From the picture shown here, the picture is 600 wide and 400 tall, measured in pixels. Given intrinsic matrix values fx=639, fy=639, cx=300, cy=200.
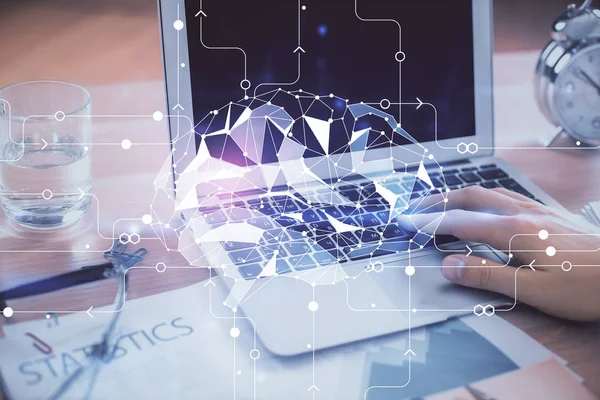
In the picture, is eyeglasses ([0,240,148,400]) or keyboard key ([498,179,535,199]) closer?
eyeglasses ([0,240,148,400])

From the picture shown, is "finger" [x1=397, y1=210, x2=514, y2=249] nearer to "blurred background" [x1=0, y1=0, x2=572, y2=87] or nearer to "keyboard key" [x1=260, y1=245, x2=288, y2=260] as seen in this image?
"keyboard key" [x1=260, y1=245, x2=288, y2=260]

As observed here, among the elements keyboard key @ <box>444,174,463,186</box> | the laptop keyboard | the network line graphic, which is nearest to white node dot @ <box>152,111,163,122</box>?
the network line graphic

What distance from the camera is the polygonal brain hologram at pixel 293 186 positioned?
2.24 ft

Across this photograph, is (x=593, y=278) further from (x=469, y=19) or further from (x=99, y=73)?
(x=99, y=73)

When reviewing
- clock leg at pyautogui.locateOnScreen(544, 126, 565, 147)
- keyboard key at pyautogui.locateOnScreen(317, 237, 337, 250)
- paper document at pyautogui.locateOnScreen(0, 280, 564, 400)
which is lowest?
paper document at pyautogui.locateOnScreen(0, 280, 564, 400)

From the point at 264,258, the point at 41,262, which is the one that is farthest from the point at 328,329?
the point at 41,262

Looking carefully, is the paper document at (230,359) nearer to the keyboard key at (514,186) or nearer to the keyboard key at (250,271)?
the keyboard key at (250,271)

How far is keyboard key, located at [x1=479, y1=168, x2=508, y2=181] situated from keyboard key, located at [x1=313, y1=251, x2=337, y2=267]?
215 millimetres

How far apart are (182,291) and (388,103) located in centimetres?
31

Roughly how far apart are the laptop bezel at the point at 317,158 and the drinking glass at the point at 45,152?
0.31ft

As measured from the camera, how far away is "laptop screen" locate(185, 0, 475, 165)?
0.69 m

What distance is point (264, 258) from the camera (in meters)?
0.68

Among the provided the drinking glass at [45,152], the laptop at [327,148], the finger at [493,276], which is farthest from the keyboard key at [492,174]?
the drinking glass at [45,152]

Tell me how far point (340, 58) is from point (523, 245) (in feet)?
0.95
